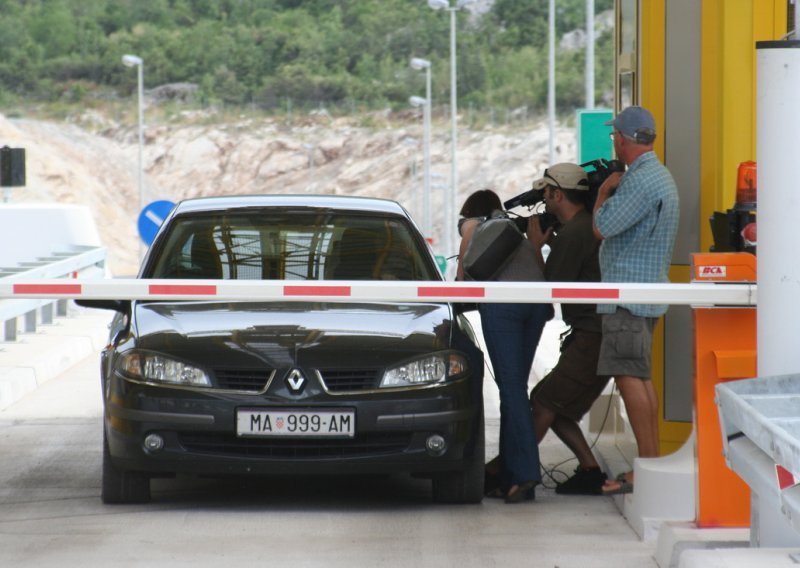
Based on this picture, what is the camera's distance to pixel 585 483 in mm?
7805

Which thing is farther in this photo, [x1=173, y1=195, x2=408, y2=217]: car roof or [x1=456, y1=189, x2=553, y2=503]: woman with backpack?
[x1=173, y1=195, x2=408, y2=217]: car roof

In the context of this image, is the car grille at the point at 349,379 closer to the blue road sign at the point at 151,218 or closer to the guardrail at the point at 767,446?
the guardrail at the point at 767,446

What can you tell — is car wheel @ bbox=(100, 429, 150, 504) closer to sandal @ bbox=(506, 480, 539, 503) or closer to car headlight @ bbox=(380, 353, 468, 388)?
car headlight @ bbox=(380, 353, 468, 388)

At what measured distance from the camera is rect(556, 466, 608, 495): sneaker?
7789mm

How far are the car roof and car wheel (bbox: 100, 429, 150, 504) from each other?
157 cm

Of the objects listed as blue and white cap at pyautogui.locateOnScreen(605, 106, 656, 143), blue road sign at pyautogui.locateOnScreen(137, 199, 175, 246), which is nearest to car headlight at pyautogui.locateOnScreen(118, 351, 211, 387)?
blue and white cap at pyautogui.locateOnScreen(605, 106, 656, 143)

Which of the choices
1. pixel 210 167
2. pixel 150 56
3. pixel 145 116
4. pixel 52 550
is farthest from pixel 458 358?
pixel 150 56

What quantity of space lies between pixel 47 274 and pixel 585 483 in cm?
771

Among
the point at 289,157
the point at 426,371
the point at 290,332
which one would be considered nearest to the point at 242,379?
the point at 290,332

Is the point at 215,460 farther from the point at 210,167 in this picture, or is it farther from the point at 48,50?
the point at 48,50

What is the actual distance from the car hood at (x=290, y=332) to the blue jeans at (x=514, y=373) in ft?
0.85

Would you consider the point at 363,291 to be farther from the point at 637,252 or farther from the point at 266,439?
the point at 637,252

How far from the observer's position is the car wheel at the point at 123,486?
711cm

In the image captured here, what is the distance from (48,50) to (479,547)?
11299 cm
